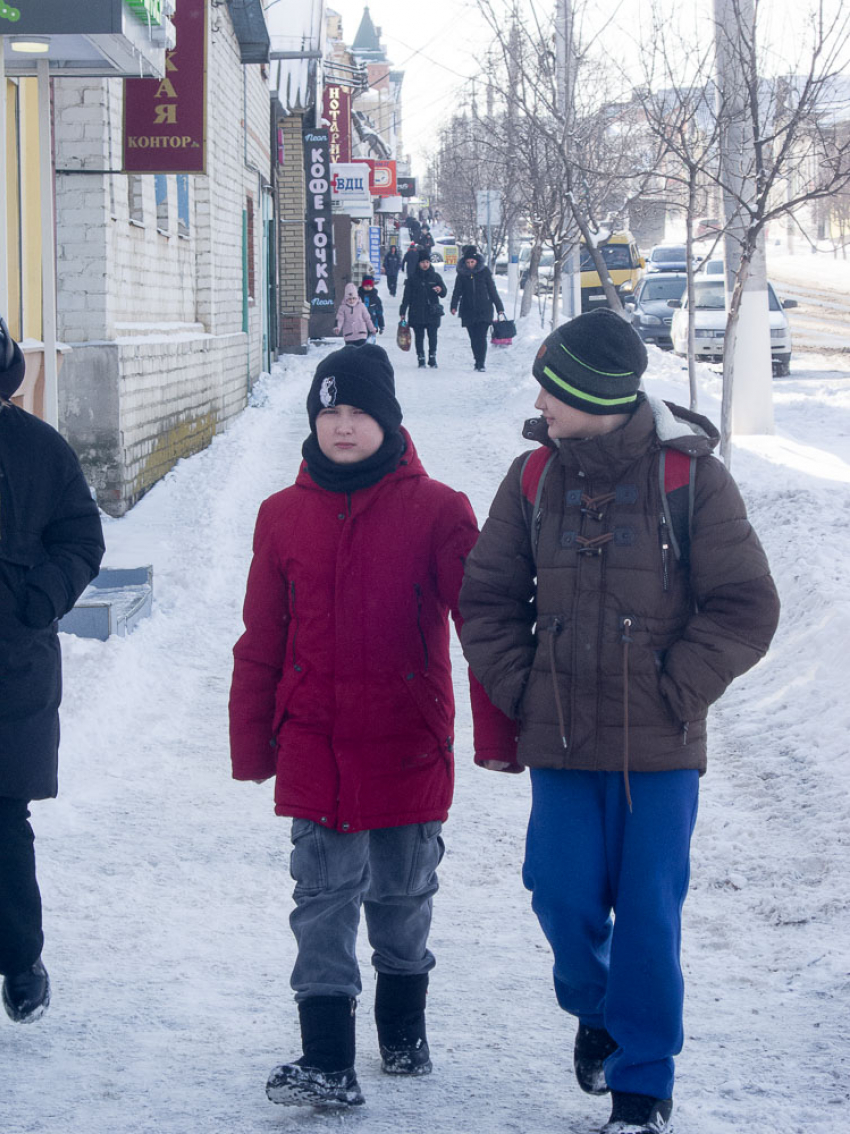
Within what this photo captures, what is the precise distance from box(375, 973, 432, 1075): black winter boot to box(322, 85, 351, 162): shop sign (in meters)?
35.2

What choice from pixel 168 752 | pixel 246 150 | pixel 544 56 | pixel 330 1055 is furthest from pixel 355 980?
pixel 246 150

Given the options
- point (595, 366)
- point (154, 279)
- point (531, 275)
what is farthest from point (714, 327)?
point (595, 366)

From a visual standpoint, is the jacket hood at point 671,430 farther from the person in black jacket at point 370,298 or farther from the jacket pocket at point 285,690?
the person in black jacket at point 370,298

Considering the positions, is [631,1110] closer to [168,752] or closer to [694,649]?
[694,649]

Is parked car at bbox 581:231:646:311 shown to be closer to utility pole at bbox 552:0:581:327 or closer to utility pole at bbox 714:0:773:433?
utility pole at bbox 552:0:581:327

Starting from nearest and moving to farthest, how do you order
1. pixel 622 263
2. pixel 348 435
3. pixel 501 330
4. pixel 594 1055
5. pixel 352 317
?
1. pixel 594 1055
2. pixel 348 435
3. pixel 352 317
4. pixel 501 330
5. pixel 622 263

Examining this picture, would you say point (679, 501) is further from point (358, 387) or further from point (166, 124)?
point (166, 124)

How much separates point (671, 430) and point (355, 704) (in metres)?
0.88

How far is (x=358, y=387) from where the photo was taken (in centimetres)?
305

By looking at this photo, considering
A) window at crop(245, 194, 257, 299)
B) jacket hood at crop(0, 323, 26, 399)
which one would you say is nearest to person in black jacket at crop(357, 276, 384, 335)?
window at crop(245, 194, 257, 299)

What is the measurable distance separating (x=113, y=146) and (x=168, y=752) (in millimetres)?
5437

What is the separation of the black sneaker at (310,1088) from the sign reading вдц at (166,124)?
7532 millimetres

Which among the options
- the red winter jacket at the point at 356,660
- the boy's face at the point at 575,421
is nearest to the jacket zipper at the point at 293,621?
the red winter jacket at the point at 356,660

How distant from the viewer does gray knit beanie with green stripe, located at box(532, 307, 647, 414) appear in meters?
2.83
